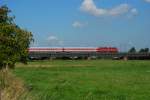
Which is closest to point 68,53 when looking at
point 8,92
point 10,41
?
point 10,41

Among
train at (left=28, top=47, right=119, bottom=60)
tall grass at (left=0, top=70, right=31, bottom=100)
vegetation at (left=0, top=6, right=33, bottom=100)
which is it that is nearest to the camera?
tall grass at (left=0, top=70, right=31, bottom=100)

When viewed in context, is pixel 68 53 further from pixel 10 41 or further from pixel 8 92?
pixel 8 92

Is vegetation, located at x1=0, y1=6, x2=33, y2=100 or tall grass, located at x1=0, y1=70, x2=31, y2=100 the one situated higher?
vegetation, located at x1=0, y1=6, x2=33, y2=100

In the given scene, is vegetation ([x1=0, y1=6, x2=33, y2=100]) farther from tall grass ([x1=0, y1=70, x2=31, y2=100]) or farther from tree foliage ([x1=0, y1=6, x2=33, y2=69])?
tall grass ([x1=0, y1=70, x2=31, y2=100])

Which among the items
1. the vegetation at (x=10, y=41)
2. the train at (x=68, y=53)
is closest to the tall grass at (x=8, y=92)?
the vegetation at (x=10, y=41)

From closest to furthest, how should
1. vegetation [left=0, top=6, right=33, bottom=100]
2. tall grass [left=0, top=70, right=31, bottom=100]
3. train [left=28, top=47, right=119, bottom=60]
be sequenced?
tall grass [left=0, top=70, right=31, bottom=100], vegetation [left=0, top=6, right=33, bottom=100], train [left=28, top=47, right=119, bottom=60]

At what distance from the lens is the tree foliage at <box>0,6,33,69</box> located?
23094mm

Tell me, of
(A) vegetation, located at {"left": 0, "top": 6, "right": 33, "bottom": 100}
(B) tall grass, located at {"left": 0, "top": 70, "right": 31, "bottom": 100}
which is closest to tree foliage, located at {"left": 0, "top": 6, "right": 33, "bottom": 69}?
(A) vegetation, located at {"left": 0, "top": 6, "right": 33, "bottom": 100}

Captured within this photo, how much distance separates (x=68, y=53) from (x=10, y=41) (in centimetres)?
8013

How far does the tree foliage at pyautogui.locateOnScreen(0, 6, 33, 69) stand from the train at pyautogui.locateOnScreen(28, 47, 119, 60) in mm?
68835

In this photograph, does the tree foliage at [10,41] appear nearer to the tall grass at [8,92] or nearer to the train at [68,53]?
the tall grass at [8,92]

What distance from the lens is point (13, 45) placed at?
77.6 feet

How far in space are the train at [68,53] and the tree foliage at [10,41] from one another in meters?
68.8

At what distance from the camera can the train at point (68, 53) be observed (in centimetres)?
10000
